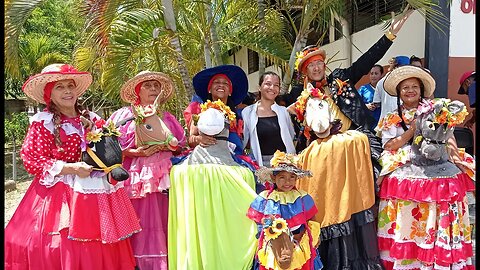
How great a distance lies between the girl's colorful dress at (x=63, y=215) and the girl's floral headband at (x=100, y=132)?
0.07 m

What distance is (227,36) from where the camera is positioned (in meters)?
7.77

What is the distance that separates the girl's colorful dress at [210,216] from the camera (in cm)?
359

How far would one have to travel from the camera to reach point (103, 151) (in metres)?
3.36

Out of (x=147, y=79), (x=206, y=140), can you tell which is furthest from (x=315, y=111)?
(x=147, y=79)

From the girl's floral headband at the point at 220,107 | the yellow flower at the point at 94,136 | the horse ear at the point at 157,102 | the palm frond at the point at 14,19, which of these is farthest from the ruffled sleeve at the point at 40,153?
the palm frond at the point at 14,19

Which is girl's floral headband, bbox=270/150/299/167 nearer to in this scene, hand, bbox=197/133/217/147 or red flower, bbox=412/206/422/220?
hand, bbox=197/133/217/147

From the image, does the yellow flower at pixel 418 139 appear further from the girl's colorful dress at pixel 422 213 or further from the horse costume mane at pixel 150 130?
the horse costume mane at pixel 150 130

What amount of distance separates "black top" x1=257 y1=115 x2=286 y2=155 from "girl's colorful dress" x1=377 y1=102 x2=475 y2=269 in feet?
2.96

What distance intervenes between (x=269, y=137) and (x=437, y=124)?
4.40ft

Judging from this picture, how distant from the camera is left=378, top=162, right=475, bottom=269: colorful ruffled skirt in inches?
136

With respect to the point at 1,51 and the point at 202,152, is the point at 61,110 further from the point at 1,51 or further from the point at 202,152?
the point at 202,152

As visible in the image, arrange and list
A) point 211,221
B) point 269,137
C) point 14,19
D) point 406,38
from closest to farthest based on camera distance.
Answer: point 211,221, point 269,137, point 14,19, point 406,38

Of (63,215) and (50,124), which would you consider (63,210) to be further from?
(50,124)

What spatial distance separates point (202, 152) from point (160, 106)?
2.10 ft
